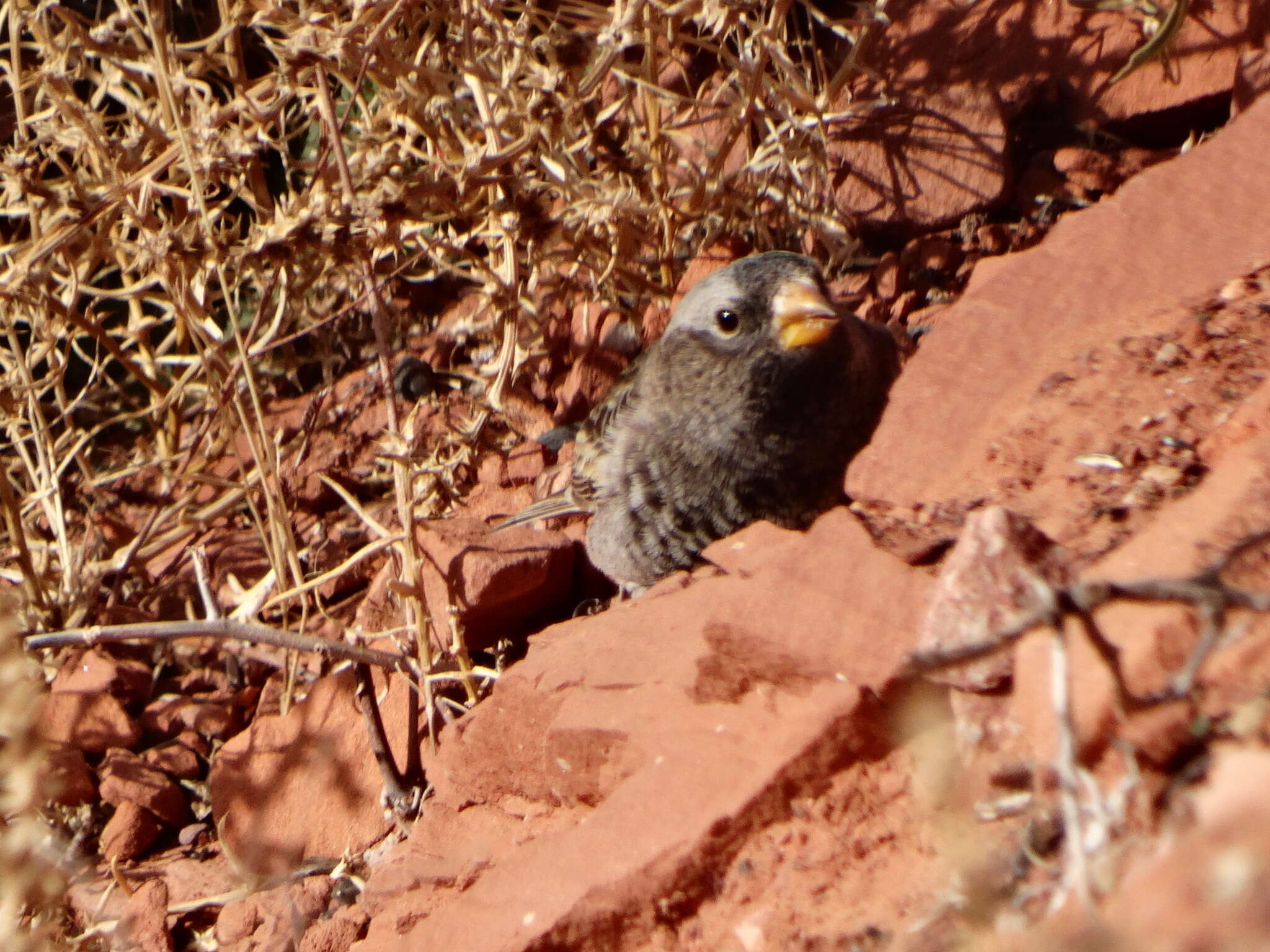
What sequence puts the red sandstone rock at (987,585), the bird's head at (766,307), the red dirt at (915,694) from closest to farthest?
the red dirt at (915,694), the red sandstone rock at (987,585), the bird's head at (766,307)

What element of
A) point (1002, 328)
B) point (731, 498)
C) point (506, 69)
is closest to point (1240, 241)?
A: point (1002, 328)

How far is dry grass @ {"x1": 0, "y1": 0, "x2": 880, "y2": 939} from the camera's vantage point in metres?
3.60

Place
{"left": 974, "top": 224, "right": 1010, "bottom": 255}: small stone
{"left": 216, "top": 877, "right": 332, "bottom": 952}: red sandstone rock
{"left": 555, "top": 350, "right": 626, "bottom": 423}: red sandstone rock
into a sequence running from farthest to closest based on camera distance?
{"left": 555, "top": 350, "right": 626, "bottom": 423}: red sandstone rock, {"left": 974, "top": 224, "right": 1010, "bottom": 255}: small stone, {"left": 216, "top": 877, "right": 332, "bottom": 952}: red sandstone rock

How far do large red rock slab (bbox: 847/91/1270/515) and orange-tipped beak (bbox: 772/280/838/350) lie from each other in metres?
0.58

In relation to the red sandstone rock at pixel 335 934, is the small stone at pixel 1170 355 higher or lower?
higher

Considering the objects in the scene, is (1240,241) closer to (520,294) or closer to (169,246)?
(520,294)

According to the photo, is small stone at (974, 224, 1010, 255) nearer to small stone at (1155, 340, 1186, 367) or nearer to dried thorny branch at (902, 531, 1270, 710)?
small stone at (1155, 340, 1186, 367)

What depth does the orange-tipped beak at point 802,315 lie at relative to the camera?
3.49 m

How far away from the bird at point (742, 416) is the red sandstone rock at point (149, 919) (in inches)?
64.8

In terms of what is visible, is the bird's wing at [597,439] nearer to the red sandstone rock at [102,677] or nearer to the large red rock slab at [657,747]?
the large red rock slab at [657,747]

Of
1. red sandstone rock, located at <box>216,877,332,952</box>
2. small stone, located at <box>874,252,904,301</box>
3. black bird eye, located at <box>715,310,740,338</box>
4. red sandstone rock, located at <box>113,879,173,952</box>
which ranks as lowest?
red sandstone rock, located at <box>113,879,173,952</box>

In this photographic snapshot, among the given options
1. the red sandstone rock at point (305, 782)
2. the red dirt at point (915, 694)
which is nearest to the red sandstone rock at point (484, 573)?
the red dirt at point (915, 694)

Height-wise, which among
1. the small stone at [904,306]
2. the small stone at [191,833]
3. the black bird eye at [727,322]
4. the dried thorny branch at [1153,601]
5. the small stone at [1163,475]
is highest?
the dried thorny branch at [1153,601]

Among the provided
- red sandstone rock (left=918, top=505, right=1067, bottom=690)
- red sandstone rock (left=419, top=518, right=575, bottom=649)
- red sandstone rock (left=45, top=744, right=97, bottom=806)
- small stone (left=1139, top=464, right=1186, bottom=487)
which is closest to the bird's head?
red sandstone rock (left=419, top=518, right=575, bottom=649)
